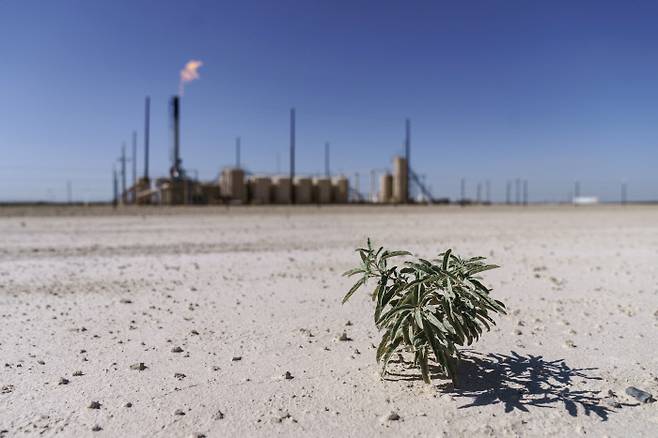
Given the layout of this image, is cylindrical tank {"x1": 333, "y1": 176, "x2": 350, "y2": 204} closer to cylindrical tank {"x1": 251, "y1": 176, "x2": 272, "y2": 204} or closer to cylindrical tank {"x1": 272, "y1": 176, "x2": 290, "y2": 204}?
cylindrical tank {"x1": 272, "y1": 176, "x2": 290, "y2": 204}

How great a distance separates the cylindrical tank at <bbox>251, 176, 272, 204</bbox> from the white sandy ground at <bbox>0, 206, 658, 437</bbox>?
1523 inches

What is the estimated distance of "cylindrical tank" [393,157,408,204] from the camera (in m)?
57.0

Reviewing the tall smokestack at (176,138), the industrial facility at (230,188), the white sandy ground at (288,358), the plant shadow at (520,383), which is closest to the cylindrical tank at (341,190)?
the industrial facility at (230,188)

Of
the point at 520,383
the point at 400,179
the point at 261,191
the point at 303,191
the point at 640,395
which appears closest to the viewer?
the point at 640,395

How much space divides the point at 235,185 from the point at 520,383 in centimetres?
4443

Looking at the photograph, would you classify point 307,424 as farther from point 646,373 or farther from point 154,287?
point 154,287

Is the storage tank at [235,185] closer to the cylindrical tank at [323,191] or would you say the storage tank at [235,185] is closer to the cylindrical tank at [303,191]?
the cylindrical tank at [303,191]

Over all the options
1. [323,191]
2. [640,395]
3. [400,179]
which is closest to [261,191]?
[323,191]

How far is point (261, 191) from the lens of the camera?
1879 inches

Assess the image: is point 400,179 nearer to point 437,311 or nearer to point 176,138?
point 176,138

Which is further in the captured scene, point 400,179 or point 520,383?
point 400,179

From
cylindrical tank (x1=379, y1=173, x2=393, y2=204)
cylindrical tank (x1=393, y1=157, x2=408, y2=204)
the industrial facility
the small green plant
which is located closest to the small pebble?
the small green plant

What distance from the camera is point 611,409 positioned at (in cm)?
332

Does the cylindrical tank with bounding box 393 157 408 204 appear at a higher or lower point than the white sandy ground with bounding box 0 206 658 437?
higher
